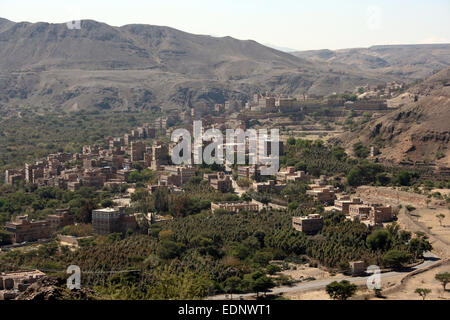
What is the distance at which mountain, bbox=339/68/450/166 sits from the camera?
1115 inches

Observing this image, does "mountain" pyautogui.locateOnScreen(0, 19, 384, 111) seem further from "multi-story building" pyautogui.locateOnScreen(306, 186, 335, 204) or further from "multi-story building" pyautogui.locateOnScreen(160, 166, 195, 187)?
"multi-story building" pyautogui.locateOnScreen(306, 186, 335, 204)

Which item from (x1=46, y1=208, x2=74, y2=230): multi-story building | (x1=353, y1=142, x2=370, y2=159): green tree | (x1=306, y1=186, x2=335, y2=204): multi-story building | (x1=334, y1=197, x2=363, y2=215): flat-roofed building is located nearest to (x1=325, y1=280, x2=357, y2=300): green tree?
(x1=334, y1=197, x2=363, y2=215): flat-roofed building

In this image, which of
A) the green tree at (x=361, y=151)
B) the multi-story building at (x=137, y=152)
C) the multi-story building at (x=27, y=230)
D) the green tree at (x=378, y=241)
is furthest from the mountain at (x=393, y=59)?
the multi-story building at (x=27, y=230)

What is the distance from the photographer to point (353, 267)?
14.3 m

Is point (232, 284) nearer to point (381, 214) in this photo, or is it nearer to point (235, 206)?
point (235, 206)

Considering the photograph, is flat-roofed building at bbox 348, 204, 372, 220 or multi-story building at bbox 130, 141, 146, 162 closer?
flat-roofed building at bbox 348, 204, 372, 220

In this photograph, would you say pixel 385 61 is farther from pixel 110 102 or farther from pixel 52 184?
pixel 52 184

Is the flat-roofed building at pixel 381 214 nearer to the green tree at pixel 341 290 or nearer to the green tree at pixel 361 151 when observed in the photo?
the green tree at pixel 341 290

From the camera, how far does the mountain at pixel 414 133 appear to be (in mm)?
28312

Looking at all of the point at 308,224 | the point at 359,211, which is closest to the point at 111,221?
the point at 308,224

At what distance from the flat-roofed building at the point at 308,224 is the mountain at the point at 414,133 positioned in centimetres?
1161

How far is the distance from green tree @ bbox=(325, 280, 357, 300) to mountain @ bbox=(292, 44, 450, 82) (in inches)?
3115

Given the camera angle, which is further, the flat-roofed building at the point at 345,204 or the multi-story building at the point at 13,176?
the multi-story building at the point at 13,176
